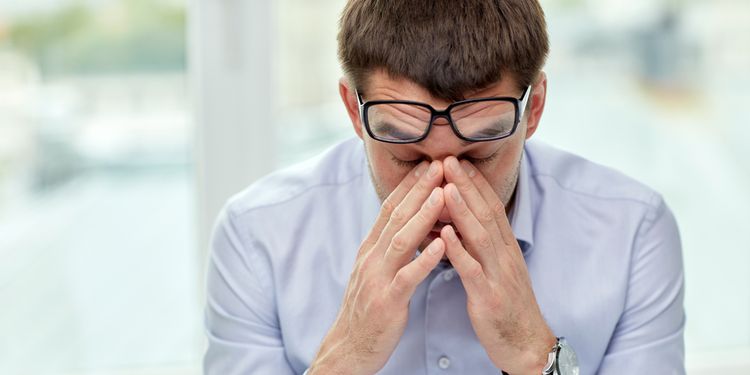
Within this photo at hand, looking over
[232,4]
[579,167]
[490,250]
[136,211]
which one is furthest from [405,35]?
[136,211]

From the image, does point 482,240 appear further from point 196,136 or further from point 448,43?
point 196,136

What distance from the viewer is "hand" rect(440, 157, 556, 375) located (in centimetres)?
150

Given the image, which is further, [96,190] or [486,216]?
[96,190]

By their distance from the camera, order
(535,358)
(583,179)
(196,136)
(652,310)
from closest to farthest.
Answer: (535,358) < (652,310) < (583,179) < (196,136)

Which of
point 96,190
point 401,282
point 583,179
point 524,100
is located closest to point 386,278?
point 401,282

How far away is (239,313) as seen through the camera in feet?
5.57

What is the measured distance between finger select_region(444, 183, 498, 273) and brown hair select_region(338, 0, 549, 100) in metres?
0.15

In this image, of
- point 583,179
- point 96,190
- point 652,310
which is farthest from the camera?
point 96,190

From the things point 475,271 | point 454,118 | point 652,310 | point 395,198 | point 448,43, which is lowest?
point 652,310

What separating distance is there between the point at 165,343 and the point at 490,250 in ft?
5.01

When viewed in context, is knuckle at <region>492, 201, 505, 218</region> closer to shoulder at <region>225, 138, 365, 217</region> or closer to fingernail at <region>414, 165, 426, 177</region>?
fingernail at <region>414, 165, 426, 177</region>

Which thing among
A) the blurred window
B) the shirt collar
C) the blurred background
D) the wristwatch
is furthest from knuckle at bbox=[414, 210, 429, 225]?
the blurred window

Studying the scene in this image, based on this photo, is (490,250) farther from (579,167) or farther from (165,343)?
(165,343)

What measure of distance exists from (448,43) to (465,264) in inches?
13.4
